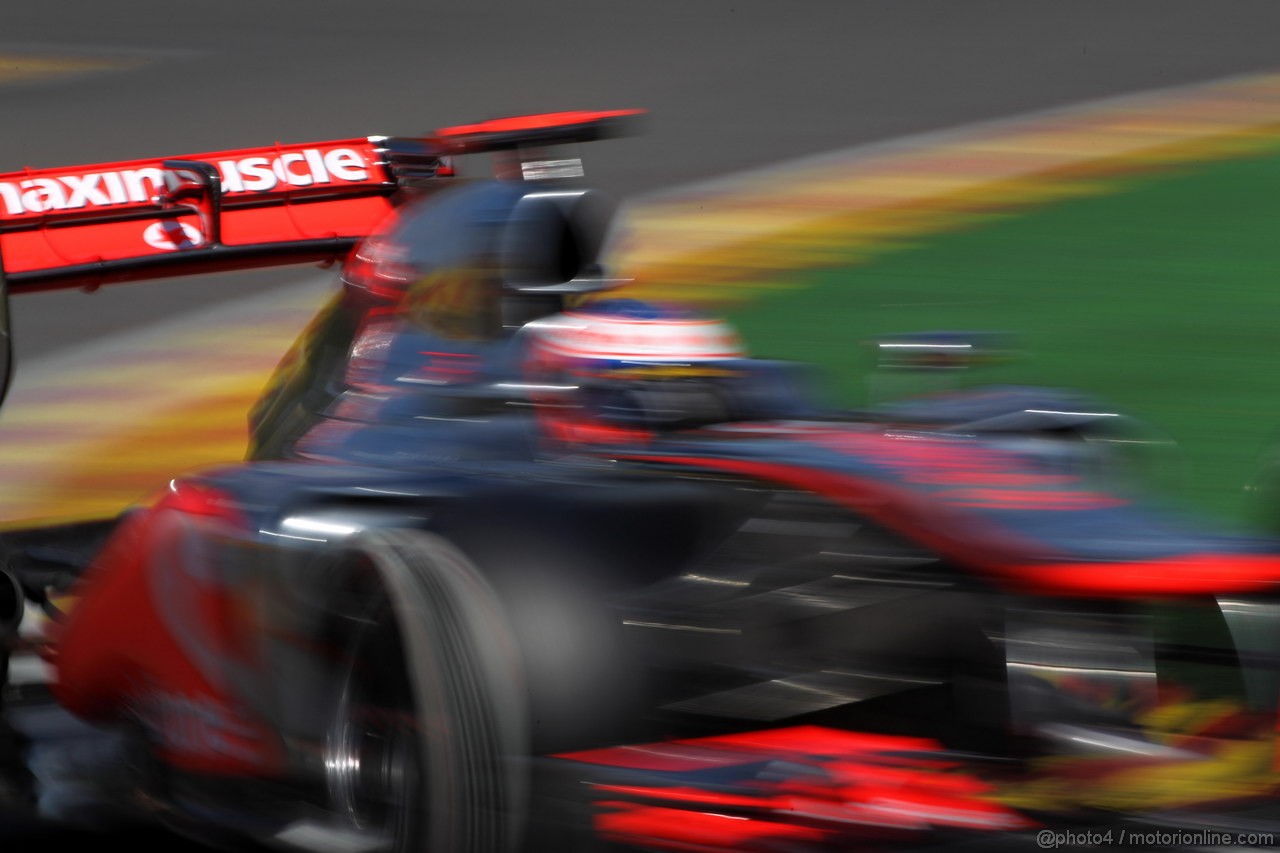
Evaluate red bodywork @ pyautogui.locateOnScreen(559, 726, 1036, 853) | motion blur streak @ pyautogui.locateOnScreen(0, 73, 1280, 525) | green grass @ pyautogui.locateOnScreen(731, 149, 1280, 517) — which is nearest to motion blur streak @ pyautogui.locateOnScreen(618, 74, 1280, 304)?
motion blur streak @ pyautogui.locateOnScreen(0, 73, 1280, 525)

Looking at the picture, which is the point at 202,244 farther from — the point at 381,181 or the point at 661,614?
the point at 661,614

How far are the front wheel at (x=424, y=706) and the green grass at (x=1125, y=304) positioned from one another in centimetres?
425

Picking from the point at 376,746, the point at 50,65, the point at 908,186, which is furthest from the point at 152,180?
the point at 50,65

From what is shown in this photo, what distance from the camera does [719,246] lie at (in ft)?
30.1

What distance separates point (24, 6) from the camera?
40.1 ft

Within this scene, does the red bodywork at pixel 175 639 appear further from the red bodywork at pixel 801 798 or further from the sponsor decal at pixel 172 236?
the sponsor decal at pixel 172 236

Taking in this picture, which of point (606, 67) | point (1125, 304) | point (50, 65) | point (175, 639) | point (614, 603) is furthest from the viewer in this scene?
point (606, 67)

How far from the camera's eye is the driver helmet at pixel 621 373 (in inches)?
122

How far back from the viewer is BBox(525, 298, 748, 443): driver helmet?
3.09 meters

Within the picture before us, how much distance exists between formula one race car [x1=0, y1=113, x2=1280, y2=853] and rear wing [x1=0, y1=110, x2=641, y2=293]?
65cm

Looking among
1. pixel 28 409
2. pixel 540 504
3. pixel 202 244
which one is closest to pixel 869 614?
pixel 540 504

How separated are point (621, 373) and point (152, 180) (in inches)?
61.8

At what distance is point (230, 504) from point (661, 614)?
816 millimetres

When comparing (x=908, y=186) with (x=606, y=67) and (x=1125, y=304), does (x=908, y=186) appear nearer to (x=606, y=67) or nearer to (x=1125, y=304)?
(x=1125, y=304)
